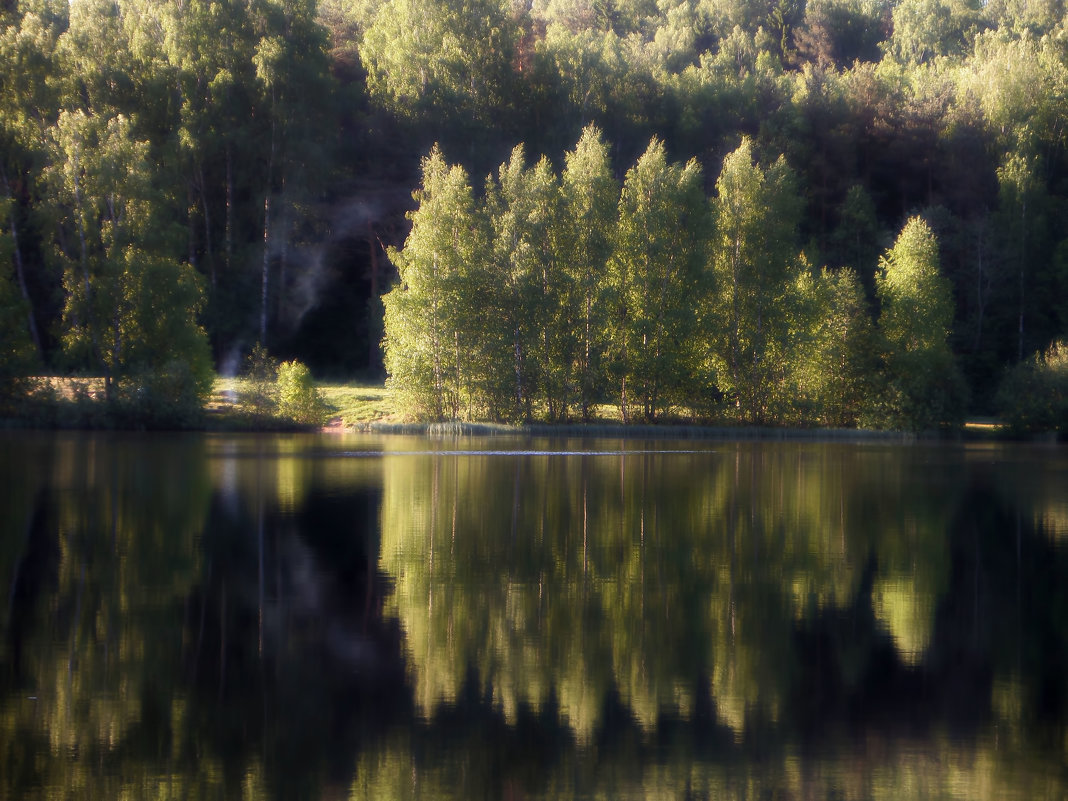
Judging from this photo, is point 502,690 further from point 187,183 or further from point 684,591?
point 187,183

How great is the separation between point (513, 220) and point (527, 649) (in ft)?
133

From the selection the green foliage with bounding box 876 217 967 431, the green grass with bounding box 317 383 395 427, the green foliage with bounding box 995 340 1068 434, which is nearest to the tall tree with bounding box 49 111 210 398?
the green grass with bounding box 317 383 395 427

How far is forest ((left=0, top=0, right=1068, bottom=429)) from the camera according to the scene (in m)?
48.0

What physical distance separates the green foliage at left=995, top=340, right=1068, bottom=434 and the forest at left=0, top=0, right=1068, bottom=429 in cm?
12

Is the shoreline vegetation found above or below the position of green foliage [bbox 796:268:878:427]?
below

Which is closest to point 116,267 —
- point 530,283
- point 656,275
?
point 530,283

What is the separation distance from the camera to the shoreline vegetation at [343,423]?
44438 mm

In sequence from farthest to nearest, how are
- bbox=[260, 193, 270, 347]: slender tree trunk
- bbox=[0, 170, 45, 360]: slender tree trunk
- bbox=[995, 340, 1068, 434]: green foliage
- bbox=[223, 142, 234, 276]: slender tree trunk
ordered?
bbox=[223, 142, 234, 276]: slender tree trunk → bbox=[260, 193, 270, 347]: slender tree trunk → bbox=[0, 170, 45, 360]: slender tree trunk → bbox=[995, 340, 1068, 434]: green foliage

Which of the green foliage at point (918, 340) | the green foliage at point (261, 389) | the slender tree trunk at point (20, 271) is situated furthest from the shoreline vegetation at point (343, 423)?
the slender tree trunk at point (20, 271)

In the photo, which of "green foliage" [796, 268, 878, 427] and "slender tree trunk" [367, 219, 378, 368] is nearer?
"green foliage" [796, 268, 878, 427]

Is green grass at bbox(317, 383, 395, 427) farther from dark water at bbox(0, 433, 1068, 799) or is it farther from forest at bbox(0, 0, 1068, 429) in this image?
dark water at bbox(0, 433, 1068, 799)

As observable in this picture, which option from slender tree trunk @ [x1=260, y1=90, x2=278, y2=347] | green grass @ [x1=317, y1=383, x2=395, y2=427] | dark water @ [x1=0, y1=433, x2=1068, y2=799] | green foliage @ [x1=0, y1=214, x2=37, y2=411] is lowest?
dark water @ [x1=0, y1=433, x2=1068, y2=799]

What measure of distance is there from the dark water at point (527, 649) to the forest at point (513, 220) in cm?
2966

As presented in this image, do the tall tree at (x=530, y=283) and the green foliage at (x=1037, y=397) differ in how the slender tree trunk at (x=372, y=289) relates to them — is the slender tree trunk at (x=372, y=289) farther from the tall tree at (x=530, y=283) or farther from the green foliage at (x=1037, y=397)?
the green foliage at (x=1037, y=397)
